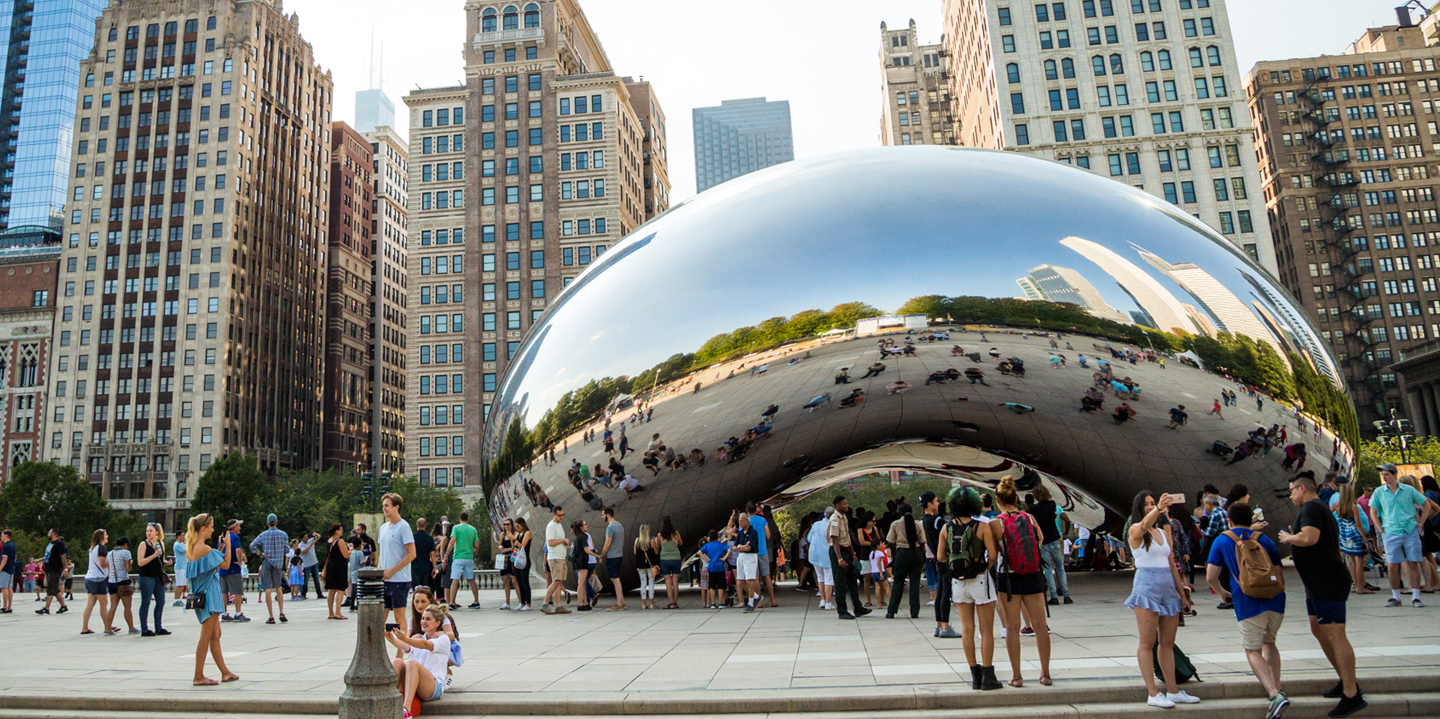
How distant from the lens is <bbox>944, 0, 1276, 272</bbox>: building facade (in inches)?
2776

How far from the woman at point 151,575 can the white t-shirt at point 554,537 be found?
5.10 meters

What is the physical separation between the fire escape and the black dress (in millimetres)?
103002

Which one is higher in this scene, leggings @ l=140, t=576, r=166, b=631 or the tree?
the tree

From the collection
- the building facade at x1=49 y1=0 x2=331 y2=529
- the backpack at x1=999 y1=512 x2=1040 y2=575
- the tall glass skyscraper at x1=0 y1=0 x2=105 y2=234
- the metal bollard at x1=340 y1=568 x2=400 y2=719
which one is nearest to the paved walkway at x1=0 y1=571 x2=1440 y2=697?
the backpack at x1=999 y1=512 x2=1040 y2=575

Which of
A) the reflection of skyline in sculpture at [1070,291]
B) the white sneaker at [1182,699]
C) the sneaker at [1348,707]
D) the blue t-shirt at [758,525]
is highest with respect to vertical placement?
the reflection of skyline in sculpture at [1070,291]

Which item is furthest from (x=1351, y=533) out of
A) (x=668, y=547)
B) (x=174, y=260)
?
(x=174, y=260)

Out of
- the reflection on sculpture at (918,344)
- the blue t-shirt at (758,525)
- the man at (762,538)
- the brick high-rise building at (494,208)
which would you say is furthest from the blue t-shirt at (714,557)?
→ the brick high-rise building at (494,208)

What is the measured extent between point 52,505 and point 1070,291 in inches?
2974

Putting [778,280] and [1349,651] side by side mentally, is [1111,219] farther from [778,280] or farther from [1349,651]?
[1349,651]

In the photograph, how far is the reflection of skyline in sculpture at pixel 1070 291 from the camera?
1058 cm

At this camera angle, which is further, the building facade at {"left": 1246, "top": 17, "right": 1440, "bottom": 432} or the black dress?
the building facade at {"left": 1246, "top": 17, "right": 1440, "bottom": 432}

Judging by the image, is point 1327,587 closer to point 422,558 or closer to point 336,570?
point 422,558

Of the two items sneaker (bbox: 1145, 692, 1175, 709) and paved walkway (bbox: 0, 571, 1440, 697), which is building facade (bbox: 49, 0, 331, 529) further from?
sneaker (bbox: 1145, 692, 1175, 709)

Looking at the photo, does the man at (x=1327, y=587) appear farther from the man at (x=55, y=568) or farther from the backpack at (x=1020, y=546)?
the man at (x=55, y=568)
